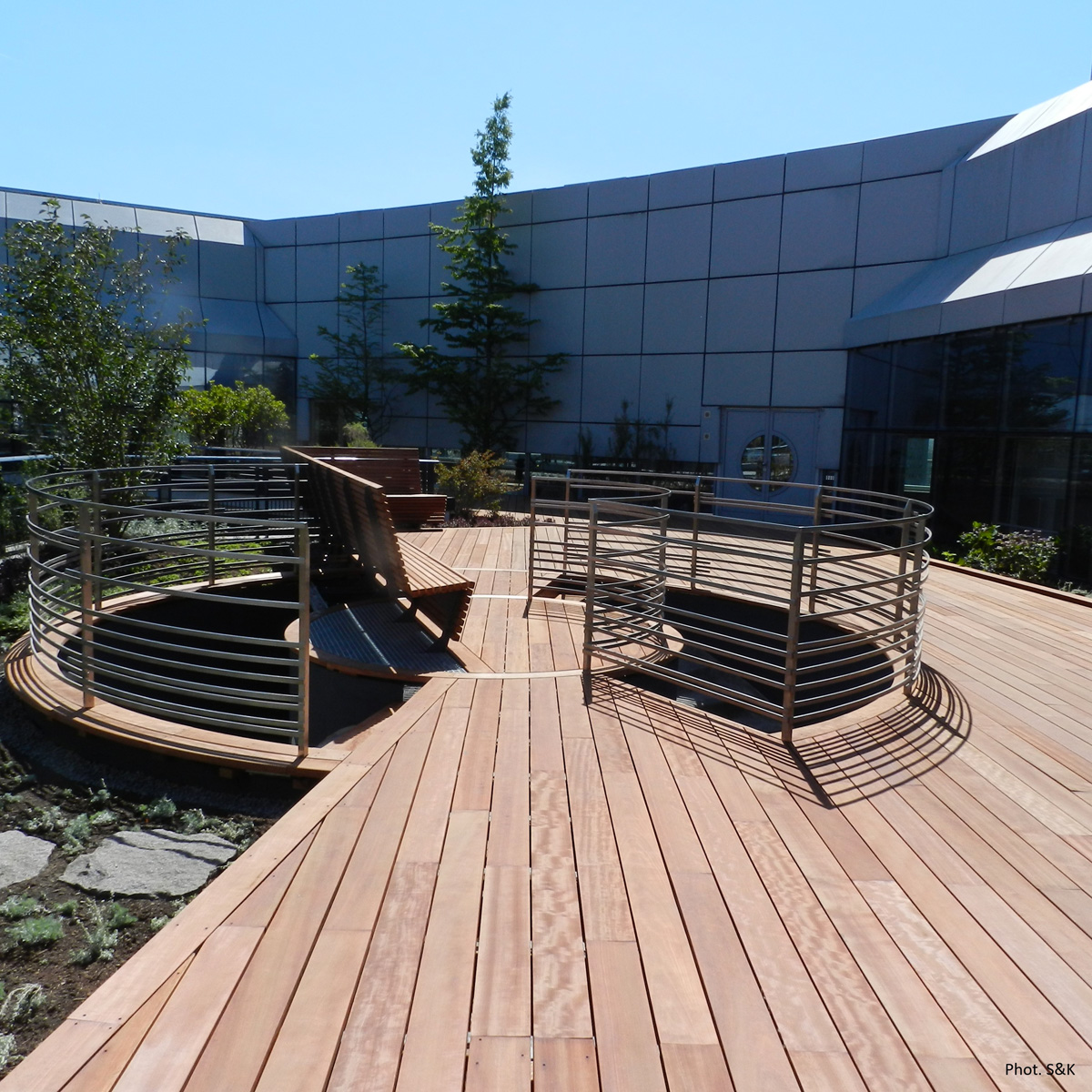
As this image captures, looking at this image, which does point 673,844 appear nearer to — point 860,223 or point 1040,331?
point 1040,331

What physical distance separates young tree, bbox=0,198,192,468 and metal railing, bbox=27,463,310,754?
0.55 meters

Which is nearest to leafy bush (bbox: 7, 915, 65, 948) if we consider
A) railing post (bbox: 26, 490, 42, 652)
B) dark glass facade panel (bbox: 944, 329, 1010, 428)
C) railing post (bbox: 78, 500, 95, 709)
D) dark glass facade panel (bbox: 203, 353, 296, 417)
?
railing post (bbox: 78, 500, 95, 709)

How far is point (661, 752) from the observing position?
Result: 197 inches

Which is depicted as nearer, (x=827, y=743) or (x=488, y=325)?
(x=827, y=743)

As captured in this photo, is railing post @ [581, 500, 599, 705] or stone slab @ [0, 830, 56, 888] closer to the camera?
stone slab @ [0, 830, 56, 888]

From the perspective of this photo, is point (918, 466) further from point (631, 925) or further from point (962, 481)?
point (631, 925)

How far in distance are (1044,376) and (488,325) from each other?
14.2 metres

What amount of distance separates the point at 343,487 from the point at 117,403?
4725 millimetres

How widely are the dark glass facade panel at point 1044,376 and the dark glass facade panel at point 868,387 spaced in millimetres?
3785

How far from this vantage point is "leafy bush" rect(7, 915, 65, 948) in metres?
3.56

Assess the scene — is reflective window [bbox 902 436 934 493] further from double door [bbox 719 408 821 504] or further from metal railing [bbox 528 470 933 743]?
metal railing [bbox 528 470 933 743]

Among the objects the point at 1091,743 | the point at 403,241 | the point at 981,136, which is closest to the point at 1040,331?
the point at 981,136

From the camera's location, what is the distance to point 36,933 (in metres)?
3.59

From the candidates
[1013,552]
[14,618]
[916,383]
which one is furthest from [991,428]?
[14,618]
